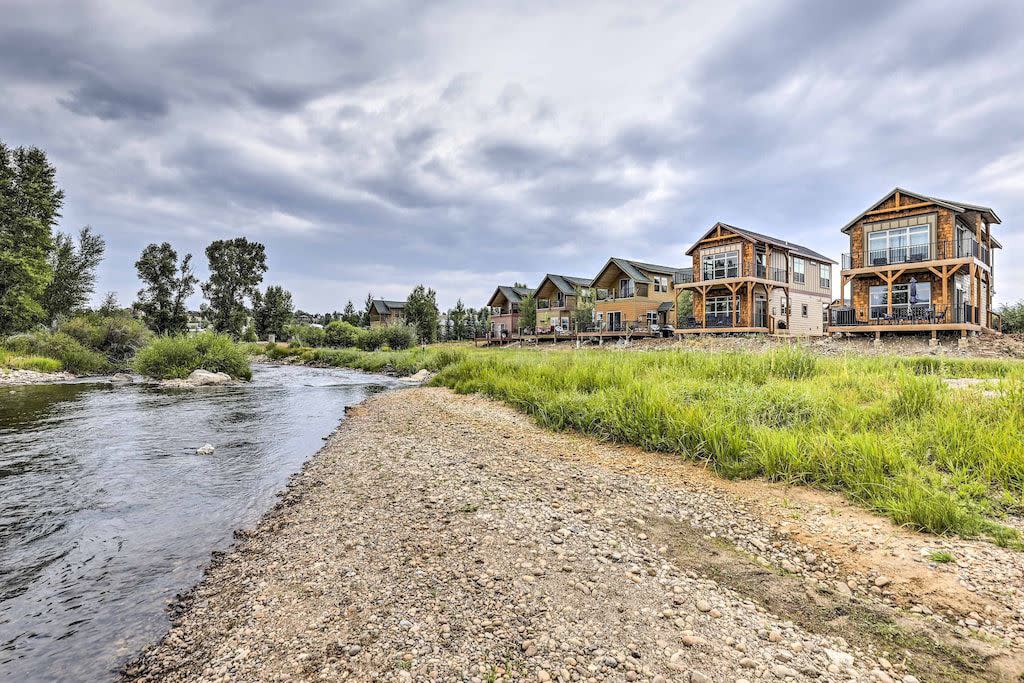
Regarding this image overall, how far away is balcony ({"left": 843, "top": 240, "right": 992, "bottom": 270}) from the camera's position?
2522 centimetres

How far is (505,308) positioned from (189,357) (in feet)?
134

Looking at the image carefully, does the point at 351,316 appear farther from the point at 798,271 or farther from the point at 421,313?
the point at 798,271

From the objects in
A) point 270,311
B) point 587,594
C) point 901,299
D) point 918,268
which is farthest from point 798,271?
point 270,311

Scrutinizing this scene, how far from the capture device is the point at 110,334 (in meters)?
30.0

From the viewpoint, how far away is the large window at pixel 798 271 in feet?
121

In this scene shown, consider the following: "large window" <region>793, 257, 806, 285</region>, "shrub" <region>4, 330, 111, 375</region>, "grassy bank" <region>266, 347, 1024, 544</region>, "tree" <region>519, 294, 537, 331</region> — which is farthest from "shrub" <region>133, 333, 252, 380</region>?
"large window" <region>793, 257, 806, 285</region>

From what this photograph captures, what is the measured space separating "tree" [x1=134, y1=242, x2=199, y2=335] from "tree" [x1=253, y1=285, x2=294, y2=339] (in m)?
10.8

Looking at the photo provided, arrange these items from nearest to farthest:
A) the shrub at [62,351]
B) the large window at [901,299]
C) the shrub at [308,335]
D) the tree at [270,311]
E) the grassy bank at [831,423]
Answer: the grassy bank at [831,423] < the shrub at [62,351] < the large window at [901,299] < the shrub at [308,335] < the tree at [270,311]

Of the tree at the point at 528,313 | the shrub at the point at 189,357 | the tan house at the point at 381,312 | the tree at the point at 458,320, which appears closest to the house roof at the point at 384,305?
the tan house at the point at 381,312

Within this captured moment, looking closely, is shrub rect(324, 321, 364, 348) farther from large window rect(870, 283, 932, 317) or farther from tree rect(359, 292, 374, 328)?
large window rect(870, 283, 932, 317)

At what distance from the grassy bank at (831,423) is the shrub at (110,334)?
30.0 metres

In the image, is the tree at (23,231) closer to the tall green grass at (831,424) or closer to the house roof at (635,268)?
the tall green grass at (831,424)

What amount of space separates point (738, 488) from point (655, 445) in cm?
176

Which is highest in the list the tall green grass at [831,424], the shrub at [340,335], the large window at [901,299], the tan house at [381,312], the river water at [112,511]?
the tan house at [381,312]
